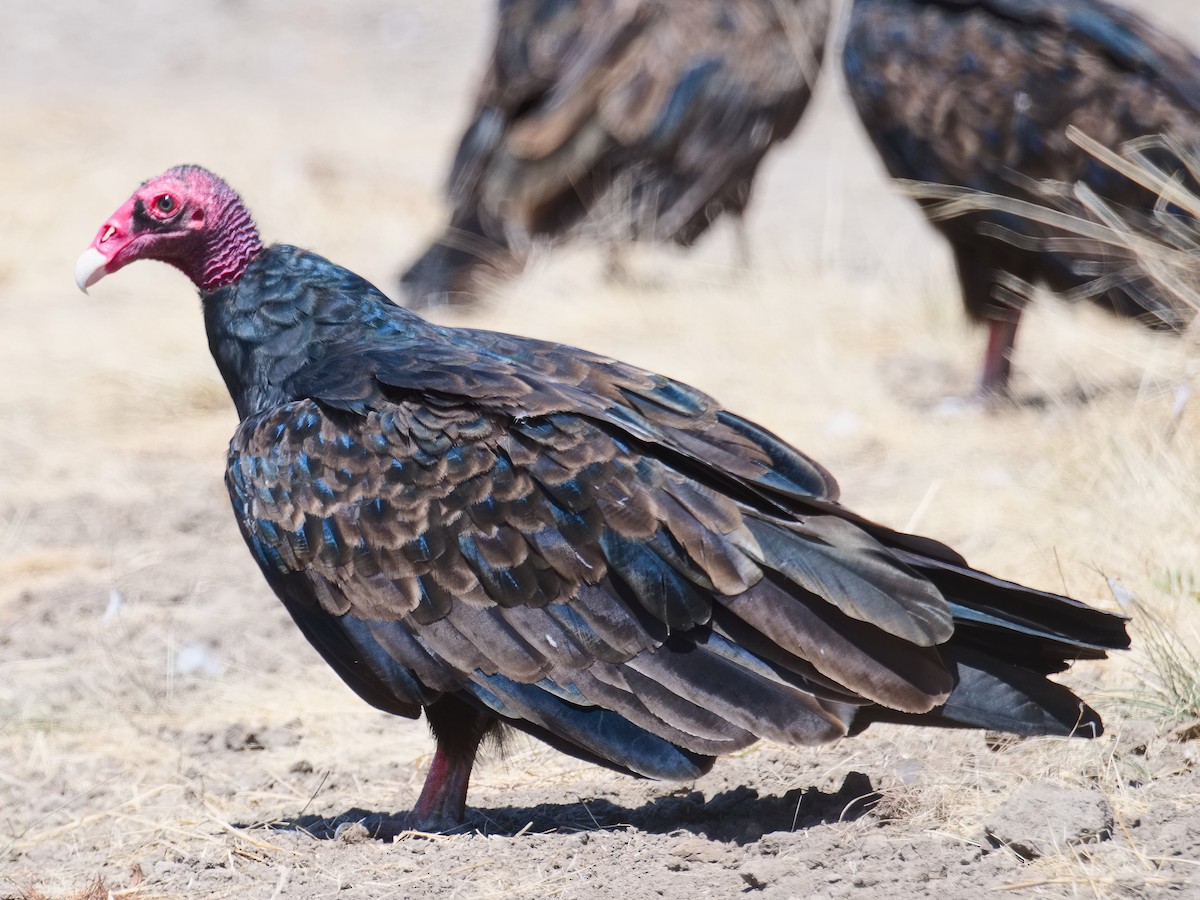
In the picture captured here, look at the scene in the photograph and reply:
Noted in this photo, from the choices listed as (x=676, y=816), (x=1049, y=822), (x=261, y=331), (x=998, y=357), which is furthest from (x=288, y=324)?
(x=998, y=357)

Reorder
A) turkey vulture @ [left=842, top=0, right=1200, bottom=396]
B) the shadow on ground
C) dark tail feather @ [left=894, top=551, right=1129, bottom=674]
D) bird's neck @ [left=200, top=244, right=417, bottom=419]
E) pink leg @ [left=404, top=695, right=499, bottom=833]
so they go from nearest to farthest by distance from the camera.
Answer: dark tail feather @ [left=894, top=551, right=1129, bottom=674], the shadow on ground, pink leg @ [left=404, top=695, right=499, bottom=833], bird's neck @ [left=200, top=244, right=417, bottom=419], turkey vulture @ [left=842, top=0, right=1200, bottom=396]

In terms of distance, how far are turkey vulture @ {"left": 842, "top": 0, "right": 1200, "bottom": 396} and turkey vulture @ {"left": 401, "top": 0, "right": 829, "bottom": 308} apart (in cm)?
161

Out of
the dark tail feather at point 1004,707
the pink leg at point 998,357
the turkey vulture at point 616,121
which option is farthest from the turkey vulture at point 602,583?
the turkey vulture at point 616,121

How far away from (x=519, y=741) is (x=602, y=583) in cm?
97

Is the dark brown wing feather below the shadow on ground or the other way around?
the other way around

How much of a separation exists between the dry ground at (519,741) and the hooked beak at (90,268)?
45.2 inches

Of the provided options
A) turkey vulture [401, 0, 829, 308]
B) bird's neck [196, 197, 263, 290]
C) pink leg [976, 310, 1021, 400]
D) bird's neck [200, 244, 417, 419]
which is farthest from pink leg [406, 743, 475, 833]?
turkey vulture [401, 0, 829, 308]

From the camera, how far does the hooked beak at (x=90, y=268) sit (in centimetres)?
347

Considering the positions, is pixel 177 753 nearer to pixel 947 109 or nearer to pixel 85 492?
pixel 85 492

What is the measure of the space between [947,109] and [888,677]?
11.3ft

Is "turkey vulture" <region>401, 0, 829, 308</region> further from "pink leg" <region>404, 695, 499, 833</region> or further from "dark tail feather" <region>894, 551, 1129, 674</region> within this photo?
"dark tail feather" <region>894, 551, 1129, 674</region>

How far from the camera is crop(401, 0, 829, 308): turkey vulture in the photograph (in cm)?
764

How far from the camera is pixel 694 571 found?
114 inches

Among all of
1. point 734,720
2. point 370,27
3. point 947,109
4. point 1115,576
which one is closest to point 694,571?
point 734,720
